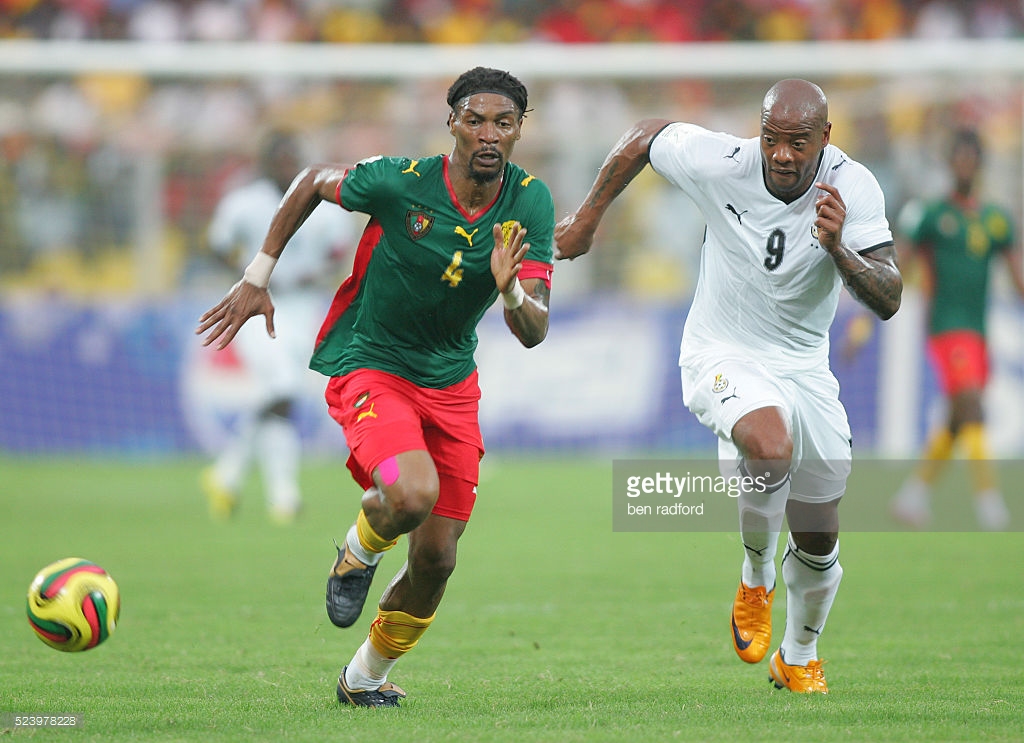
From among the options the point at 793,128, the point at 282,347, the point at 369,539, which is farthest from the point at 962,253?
the point at 369,539

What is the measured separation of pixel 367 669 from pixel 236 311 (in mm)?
1523

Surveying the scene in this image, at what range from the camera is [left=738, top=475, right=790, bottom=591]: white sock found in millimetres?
5848

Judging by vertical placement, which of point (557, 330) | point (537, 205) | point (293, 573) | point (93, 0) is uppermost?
point (93, 0)

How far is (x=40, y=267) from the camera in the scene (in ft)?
53.1

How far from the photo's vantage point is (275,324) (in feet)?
38.4

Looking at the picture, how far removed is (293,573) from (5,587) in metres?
1.76

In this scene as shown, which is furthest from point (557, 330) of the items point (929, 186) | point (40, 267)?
point (40, 267)

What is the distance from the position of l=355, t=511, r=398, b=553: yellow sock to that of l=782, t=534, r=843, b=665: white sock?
5.82 feet

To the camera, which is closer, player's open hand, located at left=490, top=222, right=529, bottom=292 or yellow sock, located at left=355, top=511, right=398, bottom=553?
player's open hand, located at left=490, top=222, right=529, bottom=292

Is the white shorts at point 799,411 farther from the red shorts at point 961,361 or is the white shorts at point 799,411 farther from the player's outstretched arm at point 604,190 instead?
the red shorts at point 961,361

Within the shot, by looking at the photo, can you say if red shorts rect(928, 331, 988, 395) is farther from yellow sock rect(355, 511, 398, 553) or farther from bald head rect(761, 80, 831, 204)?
yellow sock rect(355, 511, 398, 553)

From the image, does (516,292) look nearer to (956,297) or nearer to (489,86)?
(489,86)

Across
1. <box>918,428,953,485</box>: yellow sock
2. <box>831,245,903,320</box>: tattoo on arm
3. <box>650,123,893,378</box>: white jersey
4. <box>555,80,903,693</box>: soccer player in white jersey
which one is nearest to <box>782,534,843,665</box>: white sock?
<box>555,80,903,693</box>: soccer player in white jersey

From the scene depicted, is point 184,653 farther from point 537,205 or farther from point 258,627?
point 537,205
